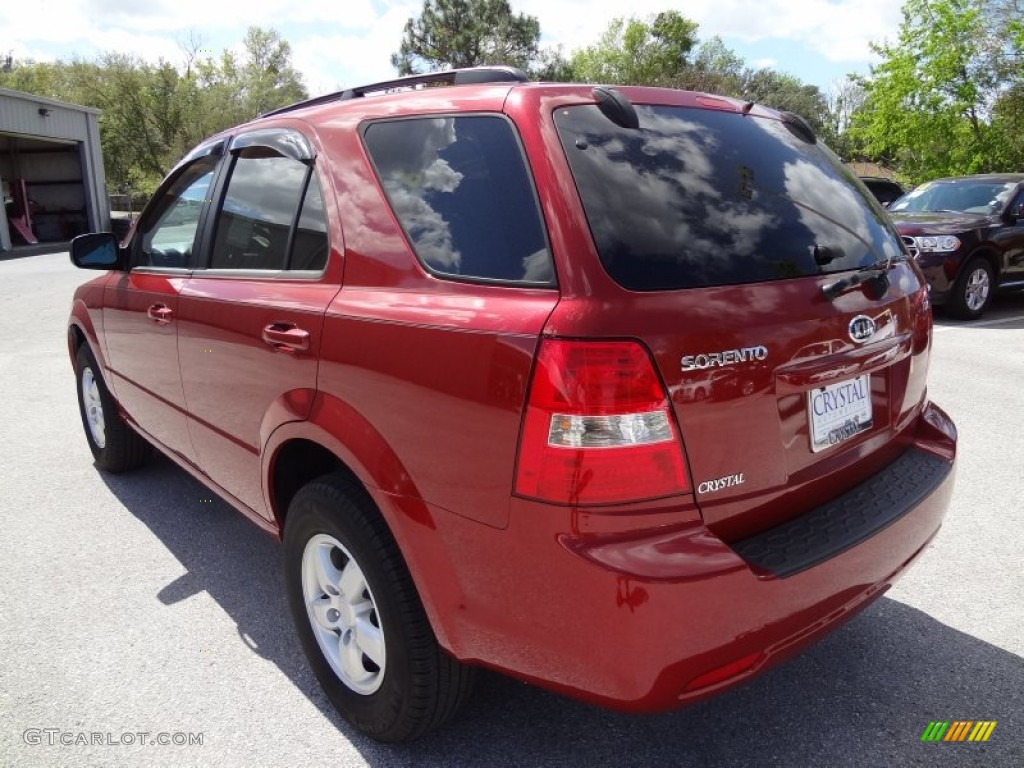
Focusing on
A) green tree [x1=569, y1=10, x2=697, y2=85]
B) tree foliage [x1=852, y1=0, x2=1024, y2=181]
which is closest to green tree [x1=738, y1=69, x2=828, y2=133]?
green tree [x1=569, y1=10, x2=697, y2=85]

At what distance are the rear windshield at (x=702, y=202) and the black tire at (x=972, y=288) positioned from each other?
7926 millimetres

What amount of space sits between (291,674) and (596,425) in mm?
1665

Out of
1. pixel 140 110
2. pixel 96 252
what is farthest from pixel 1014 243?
pixel 140 110

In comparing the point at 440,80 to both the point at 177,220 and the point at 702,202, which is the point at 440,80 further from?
the point at 177,220

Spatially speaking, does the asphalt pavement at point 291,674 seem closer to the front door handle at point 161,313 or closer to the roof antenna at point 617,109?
the front door handle at point 161,313

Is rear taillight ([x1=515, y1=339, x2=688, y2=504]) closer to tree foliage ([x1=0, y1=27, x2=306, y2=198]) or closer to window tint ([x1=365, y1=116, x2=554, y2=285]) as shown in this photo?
window tint ([x1=365, y1=116, x2=554, y2=285])

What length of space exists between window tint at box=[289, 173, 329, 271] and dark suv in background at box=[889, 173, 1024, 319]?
7.94 m

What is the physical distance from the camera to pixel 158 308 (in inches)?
129

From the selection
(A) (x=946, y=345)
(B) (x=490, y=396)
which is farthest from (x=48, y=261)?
(B) (x=490, y=396)

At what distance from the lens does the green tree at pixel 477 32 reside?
5853 centimetres

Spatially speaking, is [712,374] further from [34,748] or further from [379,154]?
[34,748]

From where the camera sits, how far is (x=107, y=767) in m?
2.25

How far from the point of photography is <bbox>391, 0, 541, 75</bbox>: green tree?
192ft

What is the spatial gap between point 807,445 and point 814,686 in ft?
3.36
